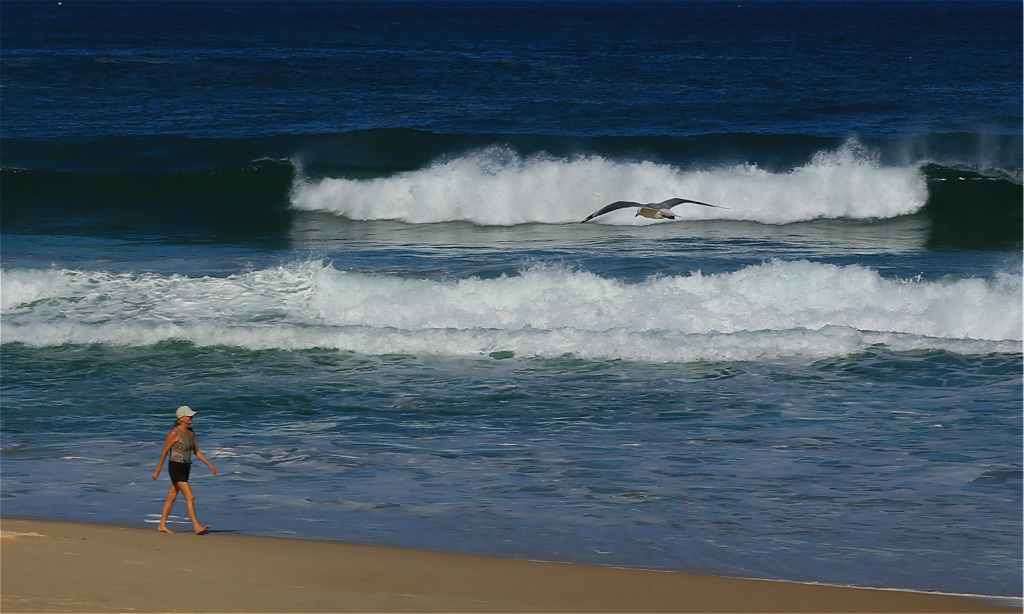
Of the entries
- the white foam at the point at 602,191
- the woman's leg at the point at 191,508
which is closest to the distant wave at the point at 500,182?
the white foam at the point at 602,191

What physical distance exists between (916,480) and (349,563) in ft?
12.8

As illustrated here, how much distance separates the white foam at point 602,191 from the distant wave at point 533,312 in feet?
21.4

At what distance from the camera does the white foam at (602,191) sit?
2172cm

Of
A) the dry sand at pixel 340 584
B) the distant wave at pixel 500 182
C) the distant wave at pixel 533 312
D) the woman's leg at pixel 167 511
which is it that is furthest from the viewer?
the distant wave at pixel 500 182

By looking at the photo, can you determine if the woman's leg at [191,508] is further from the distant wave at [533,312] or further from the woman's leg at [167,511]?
the distant wave at [533,312]

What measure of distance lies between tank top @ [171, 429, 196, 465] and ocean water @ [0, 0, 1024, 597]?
49cm

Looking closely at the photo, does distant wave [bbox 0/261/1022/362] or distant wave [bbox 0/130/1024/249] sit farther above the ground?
distant wave [bbox 0/130/1024/249]

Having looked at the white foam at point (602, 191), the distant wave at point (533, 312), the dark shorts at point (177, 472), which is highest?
the white foam at point (602, 191)

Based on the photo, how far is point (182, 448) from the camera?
7305 millimetres

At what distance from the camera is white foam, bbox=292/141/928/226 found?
2172 cm

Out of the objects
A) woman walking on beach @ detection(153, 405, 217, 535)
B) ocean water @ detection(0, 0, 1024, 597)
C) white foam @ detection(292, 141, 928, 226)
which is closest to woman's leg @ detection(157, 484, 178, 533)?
woman walking on beach @ detection(153, 405, 217, 535)

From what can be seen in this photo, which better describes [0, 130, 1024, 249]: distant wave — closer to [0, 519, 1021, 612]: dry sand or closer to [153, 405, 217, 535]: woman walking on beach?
[153, 405, 217, 535]: woman walking on beach

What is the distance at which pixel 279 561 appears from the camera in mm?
6633

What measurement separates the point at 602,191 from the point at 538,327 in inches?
376
